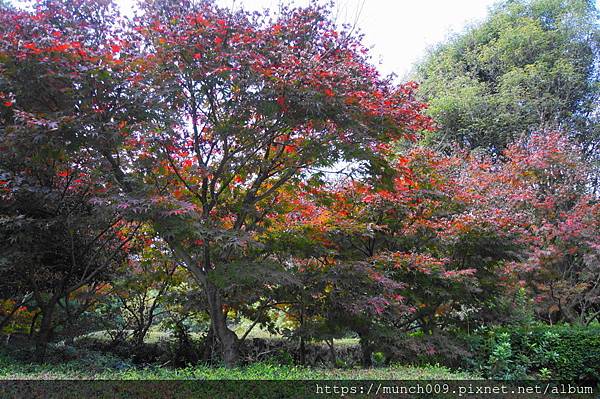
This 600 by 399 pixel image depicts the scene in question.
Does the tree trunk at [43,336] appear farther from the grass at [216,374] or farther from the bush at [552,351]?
the bush at [552,351]

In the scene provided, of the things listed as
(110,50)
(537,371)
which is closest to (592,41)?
(537,371)

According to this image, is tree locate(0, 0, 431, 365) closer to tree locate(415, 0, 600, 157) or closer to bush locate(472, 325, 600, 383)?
bush locate(472, 325, 600, 383)

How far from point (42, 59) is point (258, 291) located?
3495 millimetres

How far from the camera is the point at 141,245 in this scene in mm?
6504

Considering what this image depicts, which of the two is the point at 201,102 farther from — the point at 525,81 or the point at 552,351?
the point at 525,81

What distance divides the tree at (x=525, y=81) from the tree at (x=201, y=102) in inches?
391

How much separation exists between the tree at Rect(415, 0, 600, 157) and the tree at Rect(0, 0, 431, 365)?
994 centimetres

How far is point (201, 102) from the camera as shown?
15.9ft

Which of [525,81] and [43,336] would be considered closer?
[43,336]

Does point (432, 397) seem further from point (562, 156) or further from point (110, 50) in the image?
point (562, 156)

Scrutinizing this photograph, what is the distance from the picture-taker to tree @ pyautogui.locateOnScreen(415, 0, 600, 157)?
14.2m

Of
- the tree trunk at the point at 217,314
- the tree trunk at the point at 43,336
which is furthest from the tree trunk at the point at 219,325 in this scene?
the tree trunk at the point at 43,336

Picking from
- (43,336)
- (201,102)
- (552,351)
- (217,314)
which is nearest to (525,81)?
(552,351)

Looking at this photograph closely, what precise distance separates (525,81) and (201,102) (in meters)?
13.1
